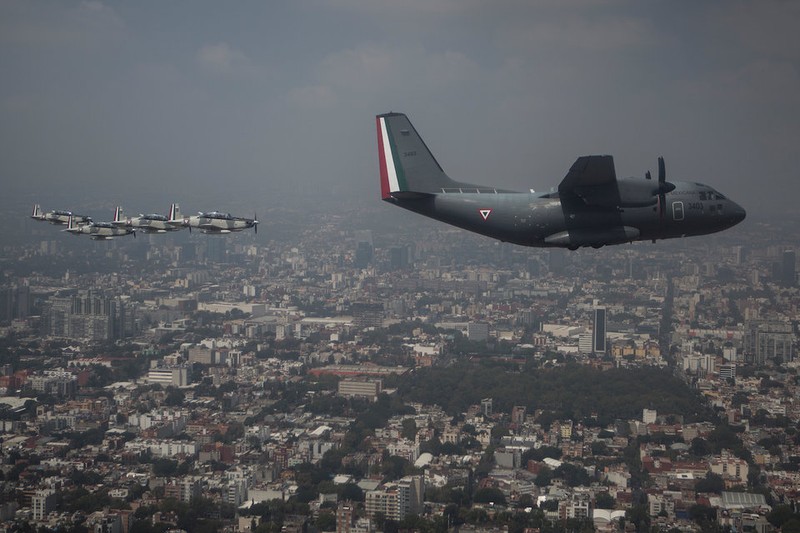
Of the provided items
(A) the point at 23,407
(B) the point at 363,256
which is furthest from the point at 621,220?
(B) the point at 363,256

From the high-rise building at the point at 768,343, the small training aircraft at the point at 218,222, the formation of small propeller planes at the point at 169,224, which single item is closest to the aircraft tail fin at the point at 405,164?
the formation of small propeller planes at the point at 169,224

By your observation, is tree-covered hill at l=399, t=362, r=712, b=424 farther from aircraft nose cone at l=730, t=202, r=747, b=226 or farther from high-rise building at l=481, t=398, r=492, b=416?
aircraft nose cone at l=730, t=202, r=747, b=226

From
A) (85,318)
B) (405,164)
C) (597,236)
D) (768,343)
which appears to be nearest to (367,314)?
(85,318)

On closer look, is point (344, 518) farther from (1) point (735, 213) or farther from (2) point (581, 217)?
(1) point (735, 213)

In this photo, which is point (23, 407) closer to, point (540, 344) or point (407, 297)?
point (540, 344)

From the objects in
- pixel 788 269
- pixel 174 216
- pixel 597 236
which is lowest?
pixel 597 236

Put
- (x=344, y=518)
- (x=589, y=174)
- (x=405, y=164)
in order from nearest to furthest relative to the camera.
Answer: (x=589, y=174)
(x=405, y=164)
(x=344, y=518)

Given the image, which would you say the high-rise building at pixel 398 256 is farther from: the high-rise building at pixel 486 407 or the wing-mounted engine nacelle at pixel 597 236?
the wing-mounted engine nacelle at pixel 597 236
